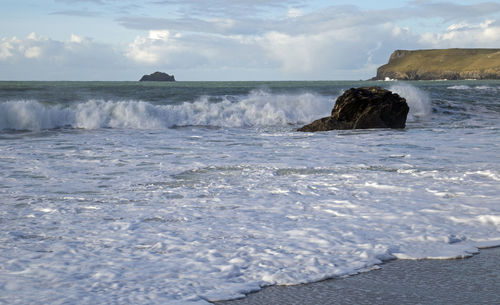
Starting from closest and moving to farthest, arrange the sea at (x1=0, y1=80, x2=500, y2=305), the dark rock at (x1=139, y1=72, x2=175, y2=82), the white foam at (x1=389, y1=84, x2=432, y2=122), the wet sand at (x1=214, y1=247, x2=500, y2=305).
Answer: the wet sand at (x1=214, y1=247, x2=500, y2=305) → the sea at (x1=0, y1=80, x2=500, y2=305) → the white foam at (x1=389, y1=84, x2=432, y2=122) → the dark rock at (x1=139, y1=72, x2=175, y2=82)

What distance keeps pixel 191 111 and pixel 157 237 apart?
55.4ft

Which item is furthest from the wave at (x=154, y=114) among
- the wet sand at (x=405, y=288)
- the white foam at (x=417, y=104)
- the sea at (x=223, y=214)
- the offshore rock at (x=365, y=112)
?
the wet sand at (x=405, y=288)

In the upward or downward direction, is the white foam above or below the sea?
above

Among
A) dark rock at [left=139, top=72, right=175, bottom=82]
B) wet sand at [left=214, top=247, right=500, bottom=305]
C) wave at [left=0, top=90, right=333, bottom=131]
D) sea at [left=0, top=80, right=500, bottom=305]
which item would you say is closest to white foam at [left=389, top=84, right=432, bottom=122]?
wave at [left=0, top=90, right=333, bottom=131]

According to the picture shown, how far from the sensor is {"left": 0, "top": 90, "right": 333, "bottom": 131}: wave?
17877 mm

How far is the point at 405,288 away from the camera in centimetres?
334

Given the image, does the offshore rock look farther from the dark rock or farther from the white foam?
the dark rock

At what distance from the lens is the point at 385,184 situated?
679 cm

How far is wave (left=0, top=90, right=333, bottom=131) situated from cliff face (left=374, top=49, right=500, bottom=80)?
446ft

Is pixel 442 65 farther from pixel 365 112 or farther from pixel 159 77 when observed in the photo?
pixel 365 112

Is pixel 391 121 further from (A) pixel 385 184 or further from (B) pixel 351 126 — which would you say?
(A) pixel 385 184

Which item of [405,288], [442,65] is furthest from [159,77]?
[405,288]

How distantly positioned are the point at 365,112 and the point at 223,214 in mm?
11353

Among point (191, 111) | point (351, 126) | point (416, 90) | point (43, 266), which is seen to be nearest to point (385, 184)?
point (43, 266)
